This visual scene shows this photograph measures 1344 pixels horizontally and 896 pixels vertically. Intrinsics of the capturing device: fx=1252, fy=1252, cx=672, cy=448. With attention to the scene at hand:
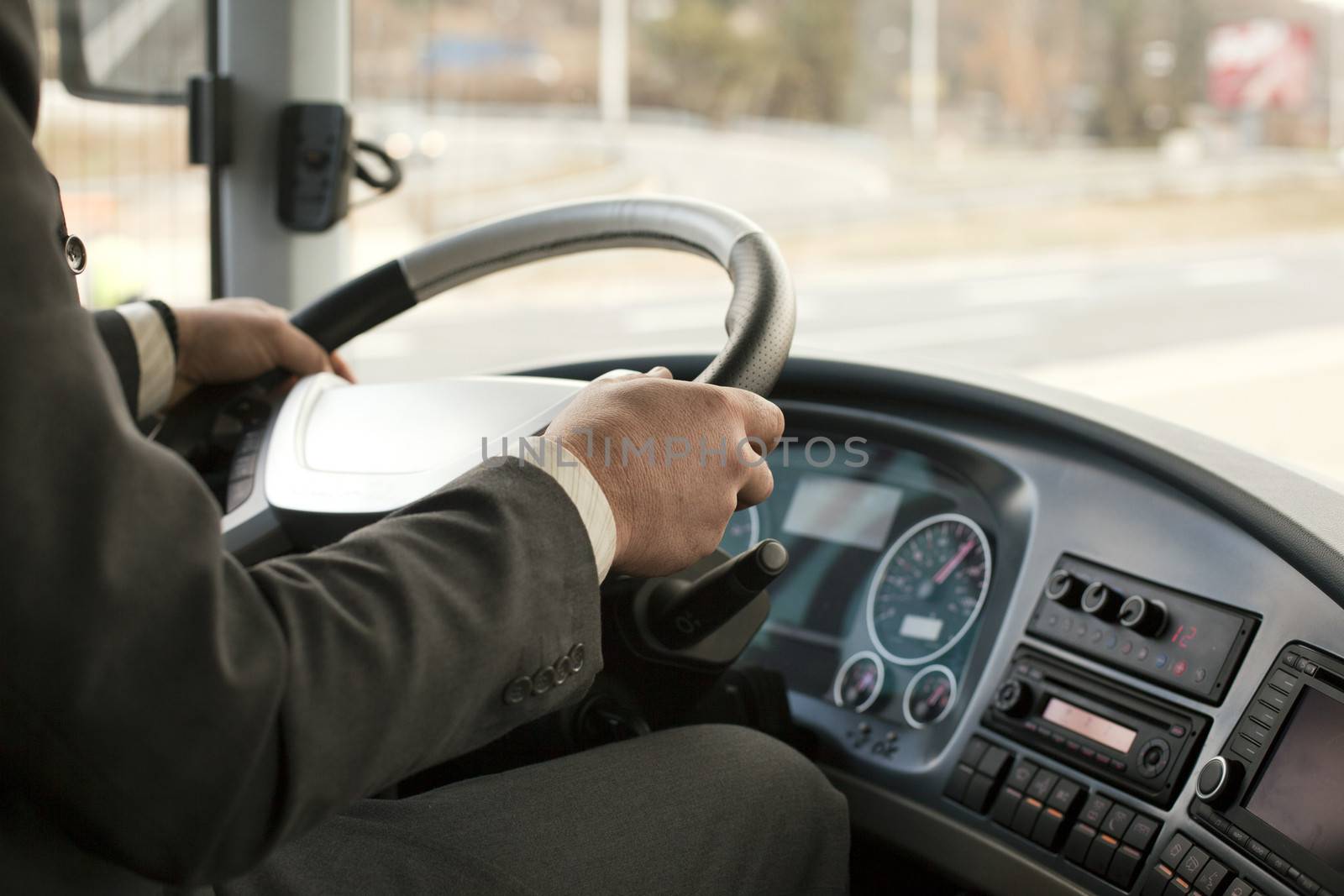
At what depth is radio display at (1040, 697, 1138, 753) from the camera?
1.07 meters

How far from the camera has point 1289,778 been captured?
3.03ft

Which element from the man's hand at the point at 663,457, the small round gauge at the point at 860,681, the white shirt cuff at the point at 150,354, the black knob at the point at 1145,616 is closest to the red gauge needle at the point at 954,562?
the small round gauge at the point at 860,681

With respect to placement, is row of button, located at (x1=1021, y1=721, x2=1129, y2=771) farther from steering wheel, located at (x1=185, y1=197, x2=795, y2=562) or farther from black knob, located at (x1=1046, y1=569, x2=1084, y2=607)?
steering wheel, located at (x1=185, y1=197, x2=795, y2=562)

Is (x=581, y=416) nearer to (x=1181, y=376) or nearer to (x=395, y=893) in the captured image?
(x=395, y=893)

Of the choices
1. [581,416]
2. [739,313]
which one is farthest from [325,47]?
[581,416]

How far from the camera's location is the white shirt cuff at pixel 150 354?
1.25 m

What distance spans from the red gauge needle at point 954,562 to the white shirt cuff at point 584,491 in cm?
66

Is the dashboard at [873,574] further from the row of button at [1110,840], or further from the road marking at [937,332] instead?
the road marking at [937,332]

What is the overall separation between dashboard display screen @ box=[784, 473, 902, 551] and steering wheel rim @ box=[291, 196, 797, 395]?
16.7 inches

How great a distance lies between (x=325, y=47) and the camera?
1.76m

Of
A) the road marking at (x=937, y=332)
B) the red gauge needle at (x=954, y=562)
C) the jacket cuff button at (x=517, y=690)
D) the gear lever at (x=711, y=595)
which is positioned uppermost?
the jacket cuff button at (x=517, y=690)

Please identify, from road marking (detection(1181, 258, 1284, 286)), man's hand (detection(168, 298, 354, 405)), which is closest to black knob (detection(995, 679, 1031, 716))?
man's hand (detection(168, 298, 354, 405))

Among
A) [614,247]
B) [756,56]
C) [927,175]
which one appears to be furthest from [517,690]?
[756,56]

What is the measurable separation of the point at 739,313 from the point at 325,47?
3.56 ft
